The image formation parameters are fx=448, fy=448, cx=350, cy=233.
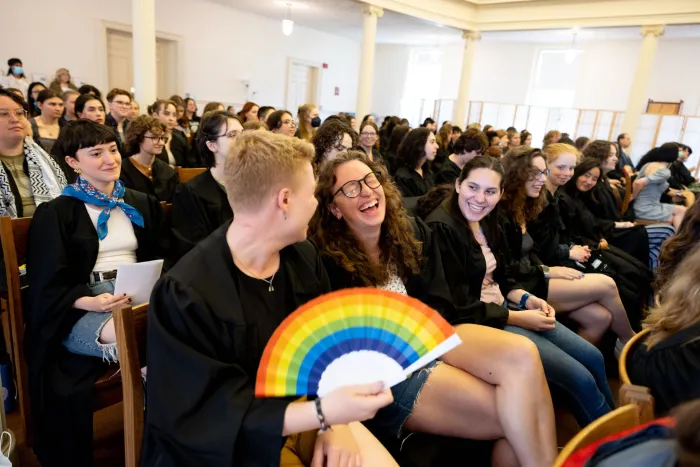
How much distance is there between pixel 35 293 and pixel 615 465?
1949 mm

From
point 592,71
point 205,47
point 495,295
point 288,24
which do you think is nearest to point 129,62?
point 205,47

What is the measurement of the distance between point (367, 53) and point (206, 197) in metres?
7.58

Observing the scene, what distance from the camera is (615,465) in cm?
89

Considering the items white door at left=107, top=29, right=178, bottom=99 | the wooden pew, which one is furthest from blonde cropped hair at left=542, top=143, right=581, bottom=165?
white door at left=107, top=29, right=178, bottom=99

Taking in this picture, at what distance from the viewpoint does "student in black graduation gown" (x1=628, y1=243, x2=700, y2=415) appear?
126 cm

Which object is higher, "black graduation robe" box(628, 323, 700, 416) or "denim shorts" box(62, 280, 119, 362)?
"black graduation robe" box(628, 323, 700, 416)

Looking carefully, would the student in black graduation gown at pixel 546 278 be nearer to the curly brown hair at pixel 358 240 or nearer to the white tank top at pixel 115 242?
the curly brown hair at pixel 358 240

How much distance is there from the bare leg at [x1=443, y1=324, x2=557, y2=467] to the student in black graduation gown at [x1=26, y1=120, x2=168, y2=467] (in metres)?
1.36

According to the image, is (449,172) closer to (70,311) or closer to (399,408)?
(399,408)

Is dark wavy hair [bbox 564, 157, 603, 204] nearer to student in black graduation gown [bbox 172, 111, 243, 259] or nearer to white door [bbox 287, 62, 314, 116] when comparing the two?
student in black graduation gown [bbox 172, 111, 243, 259]

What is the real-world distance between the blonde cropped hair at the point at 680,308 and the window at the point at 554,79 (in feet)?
41.8

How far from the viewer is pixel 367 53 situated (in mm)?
9086

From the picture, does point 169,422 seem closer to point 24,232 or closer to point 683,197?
point 24,232

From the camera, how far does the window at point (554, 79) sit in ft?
40.9
